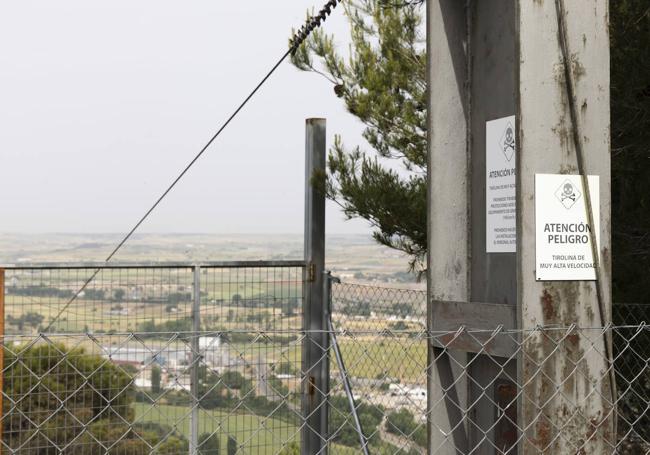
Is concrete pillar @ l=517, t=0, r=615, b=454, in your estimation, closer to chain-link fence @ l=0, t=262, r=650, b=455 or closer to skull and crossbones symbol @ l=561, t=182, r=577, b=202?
skull and crossbones symbol @ l=561, t=182, r=577, b=202

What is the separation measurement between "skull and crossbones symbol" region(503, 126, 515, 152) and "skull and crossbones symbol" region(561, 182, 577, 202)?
0.23 m

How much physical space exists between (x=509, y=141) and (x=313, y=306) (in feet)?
12.9

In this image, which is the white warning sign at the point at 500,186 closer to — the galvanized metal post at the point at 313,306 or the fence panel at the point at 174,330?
the fence panel at the point at 174,330

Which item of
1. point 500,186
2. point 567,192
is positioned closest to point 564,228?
point 567,192

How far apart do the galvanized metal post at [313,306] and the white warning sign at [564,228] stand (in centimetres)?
372

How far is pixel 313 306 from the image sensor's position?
23.1 feet

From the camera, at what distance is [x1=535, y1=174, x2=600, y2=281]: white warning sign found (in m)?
3.18

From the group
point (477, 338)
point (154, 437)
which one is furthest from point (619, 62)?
point (154, 437)

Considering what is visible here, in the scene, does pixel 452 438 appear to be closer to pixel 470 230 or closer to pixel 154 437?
pixel 470 230

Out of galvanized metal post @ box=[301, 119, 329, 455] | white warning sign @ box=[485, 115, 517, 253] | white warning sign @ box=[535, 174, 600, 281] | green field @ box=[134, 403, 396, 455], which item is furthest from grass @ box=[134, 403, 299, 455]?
white warning sign @ box=[535, 174, 600, 281]

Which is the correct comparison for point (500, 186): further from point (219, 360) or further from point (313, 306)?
point (313, 306)

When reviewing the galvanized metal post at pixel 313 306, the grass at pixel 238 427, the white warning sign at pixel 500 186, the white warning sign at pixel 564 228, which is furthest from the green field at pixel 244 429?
the white warning sign at pixel 564 228

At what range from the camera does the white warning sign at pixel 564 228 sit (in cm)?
318

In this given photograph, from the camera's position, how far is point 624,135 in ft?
18.2
